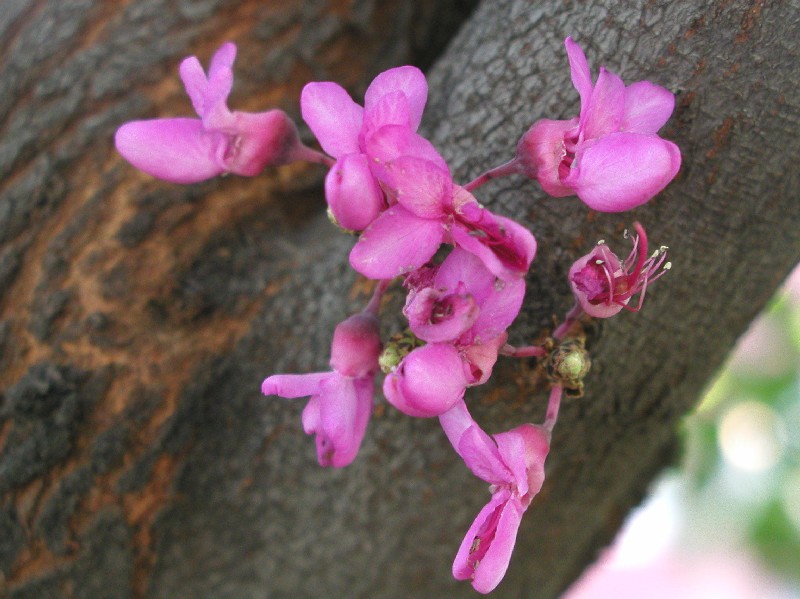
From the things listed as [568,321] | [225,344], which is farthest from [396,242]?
[225,344]

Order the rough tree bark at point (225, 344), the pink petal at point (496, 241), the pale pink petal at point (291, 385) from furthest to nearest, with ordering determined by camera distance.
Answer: the rough tree bark at point (225, 344), the pale pink petal at point (291, 385), the pink petal at point (496, 241)

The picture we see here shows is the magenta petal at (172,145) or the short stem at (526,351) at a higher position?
the magenta petal at (172,145)

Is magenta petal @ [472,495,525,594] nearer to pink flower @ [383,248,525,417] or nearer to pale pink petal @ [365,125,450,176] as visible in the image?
pink flower @ [383,248,525,417]

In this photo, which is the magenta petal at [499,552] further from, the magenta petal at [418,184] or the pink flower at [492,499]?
the magenta petal at [418,184]

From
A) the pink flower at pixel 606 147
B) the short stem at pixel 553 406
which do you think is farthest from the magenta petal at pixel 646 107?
the short stem at pixel 553 406

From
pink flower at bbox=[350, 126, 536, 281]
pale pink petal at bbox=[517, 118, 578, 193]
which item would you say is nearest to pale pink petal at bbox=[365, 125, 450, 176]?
pink flower at bbox=[350, 126, 536, 281]

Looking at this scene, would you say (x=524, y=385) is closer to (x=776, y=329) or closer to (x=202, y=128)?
(x=202, y=128)

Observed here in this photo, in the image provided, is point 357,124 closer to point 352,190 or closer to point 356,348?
point 352,190
